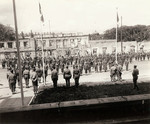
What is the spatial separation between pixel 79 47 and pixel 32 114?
37825 mm

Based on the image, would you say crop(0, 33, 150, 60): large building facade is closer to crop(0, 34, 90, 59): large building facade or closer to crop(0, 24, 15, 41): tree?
crop(0, 34, 90, 59): large building facade

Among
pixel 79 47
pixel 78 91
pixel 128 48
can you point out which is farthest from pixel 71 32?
pixel 78 91

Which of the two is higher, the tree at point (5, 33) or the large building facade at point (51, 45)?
the tree at point (5, 33)

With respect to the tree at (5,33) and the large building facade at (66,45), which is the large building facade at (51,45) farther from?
the tree at (5,33)

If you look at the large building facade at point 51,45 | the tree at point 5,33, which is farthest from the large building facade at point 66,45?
the tree at point 5,33

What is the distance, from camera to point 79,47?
4175 centimetres

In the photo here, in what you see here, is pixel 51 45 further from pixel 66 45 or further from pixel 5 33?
A: pixel 5 33

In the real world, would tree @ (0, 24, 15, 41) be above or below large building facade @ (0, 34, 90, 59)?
above

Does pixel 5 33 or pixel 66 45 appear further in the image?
pixel 5 33

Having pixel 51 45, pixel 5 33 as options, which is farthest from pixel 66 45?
pixel 5 33

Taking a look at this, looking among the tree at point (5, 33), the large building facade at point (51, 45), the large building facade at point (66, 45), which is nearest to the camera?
the large building facade at point (51, 45)

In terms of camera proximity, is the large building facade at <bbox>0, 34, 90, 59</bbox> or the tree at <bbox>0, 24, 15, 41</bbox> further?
the tree at <bbox>0, 24, 15, 41</bbox>

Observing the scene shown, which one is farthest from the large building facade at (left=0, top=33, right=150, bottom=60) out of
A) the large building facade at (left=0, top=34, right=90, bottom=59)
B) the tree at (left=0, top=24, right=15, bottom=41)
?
the tree at (left=0, top=24, right=15, bottom=41)

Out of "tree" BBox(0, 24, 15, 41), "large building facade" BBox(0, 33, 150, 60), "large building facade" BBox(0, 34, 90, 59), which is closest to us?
"large building facade" BBox(0, 34, 90, 59)
